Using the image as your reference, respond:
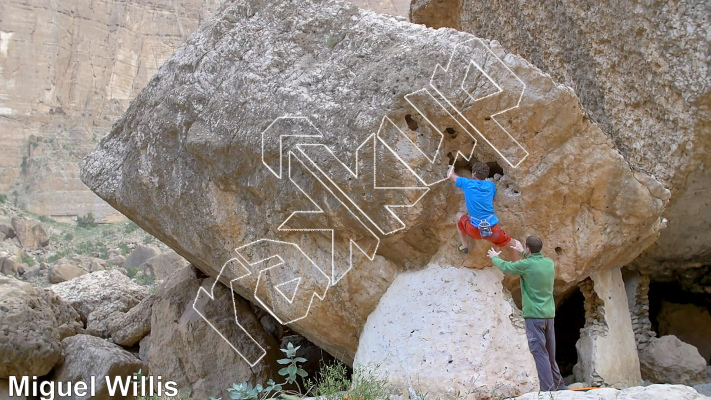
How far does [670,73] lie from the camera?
524 centimetres

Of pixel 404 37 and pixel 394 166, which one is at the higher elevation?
pixel 404 37

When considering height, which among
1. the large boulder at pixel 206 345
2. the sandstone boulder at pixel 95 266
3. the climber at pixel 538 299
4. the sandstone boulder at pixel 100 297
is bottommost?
the sandstone boulder at pixel 95 266

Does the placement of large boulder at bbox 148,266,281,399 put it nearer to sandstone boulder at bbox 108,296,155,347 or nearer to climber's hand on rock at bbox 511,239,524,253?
sandstone boulder at bbox 108,296,155,347

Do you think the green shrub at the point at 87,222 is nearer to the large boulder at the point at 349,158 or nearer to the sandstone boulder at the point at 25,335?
the sandstone boulder at the point at 25,335

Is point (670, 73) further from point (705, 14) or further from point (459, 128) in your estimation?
point (459, 128)

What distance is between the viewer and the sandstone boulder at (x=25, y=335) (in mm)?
6168

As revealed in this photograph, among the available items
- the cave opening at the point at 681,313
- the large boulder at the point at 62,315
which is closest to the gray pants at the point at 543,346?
the cave opening at the point at 681,313

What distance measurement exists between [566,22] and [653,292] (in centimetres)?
326

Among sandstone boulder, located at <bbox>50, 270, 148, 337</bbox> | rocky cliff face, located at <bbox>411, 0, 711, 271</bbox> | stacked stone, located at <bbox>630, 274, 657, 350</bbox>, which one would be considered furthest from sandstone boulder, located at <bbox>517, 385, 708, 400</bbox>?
sandstone boulder, located at <bbox>50, 270, 148, 337</bbox>

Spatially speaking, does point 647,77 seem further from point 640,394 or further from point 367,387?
point 367,387

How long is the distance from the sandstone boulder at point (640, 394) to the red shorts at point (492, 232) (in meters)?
1.15

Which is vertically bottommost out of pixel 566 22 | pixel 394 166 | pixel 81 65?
pixel 81 65

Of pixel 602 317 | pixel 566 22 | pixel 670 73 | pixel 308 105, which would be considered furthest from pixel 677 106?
pixel 308 105

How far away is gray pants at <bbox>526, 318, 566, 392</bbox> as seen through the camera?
4434 mm
